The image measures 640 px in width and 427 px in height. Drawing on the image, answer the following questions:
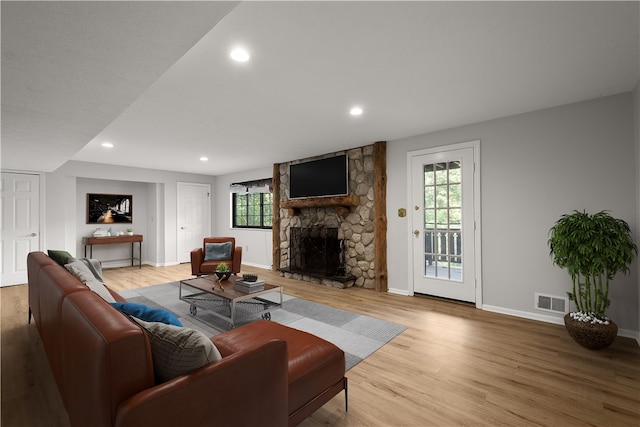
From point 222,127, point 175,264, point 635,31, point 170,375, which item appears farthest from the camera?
point 175,264

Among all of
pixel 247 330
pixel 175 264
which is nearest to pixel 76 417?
pixel 247 330

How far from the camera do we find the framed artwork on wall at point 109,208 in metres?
6.58

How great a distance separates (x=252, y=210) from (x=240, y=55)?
5.25 m

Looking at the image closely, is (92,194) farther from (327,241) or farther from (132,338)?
(132,338)

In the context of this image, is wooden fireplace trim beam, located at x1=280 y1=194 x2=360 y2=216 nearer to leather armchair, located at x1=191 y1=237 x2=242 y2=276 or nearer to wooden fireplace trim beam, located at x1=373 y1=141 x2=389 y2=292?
wooden fireplace trim beam, located at x1=373 y1=141 x2=389 y2=292

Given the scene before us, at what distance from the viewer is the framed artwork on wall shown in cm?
658

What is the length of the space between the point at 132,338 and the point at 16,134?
3310 millimetres

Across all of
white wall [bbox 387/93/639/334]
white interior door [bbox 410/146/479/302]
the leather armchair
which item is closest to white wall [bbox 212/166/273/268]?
the leather armchair

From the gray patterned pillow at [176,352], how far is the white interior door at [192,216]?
6701 mm

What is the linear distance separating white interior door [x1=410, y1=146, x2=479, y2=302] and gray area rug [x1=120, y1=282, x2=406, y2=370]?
1234 mm

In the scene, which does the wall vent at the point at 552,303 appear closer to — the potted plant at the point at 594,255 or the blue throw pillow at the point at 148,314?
the potted plant at the point at 594,255

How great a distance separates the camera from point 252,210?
7.10m

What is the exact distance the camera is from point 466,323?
3139 millimetres

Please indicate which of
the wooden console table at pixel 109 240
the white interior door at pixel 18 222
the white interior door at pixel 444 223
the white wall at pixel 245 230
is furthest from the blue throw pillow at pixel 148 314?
the wooden console table at pixel 109 240
